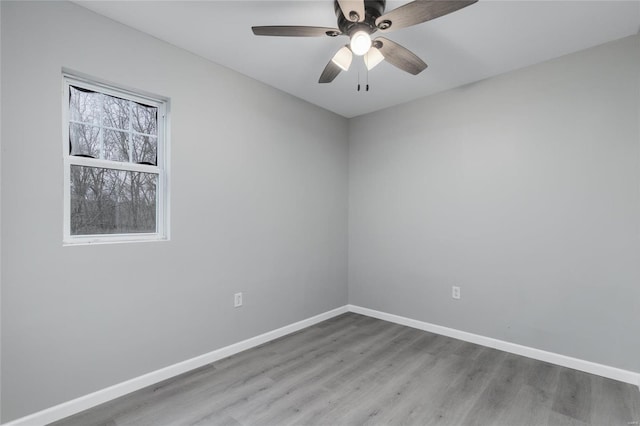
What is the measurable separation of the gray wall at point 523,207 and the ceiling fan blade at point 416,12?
1.68 meters

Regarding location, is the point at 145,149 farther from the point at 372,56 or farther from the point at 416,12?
the point at 416,12

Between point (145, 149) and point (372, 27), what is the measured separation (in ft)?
6.04

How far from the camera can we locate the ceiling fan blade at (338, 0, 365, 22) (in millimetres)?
1592

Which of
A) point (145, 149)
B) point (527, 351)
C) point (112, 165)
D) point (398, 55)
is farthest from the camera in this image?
point (527, 351)

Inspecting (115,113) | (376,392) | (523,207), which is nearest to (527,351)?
(523,207)

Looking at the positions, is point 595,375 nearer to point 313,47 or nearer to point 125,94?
point 313,47

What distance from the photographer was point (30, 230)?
5.89 feet

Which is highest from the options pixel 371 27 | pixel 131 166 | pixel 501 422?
pixel 371 27

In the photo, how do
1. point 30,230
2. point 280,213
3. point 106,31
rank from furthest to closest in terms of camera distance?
point 280,213, point 106,31, point 30,230

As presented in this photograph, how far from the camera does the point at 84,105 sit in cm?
210

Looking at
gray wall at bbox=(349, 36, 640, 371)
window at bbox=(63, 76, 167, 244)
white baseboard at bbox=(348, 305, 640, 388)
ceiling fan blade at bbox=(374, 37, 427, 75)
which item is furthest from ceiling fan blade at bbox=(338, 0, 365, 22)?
white baseboard at bbox=(348, 305, 640, 388)

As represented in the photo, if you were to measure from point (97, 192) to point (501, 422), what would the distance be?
298 centimetres

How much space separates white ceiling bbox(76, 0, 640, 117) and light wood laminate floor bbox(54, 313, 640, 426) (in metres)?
2.55

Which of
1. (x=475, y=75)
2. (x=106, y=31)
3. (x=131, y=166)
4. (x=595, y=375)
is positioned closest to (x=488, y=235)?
(x=595, y=375)
